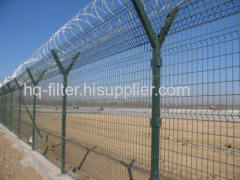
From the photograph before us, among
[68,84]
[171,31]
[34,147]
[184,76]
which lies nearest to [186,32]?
[171,31]

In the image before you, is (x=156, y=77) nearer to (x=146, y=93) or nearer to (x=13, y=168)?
(x=146, y=93)

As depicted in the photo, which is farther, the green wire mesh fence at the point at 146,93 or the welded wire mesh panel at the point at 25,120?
the welded wire mesh panel at the point at 25,120

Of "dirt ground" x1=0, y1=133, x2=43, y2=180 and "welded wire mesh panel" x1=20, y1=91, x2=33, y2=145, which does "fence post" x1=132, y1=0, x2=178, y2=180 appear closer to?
"dirt ground" x1=0, y1=133, x2=43, y2=180

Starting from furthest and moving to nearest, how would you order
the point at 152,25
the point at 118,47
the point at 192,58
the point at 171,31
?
the point at 118,47 < the point at 152,25 < the point at 171,31 < the point at 192,58

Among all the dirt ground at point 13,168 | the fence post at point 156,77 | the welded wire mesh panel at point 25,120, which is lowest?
the dirt ground at point 13,168

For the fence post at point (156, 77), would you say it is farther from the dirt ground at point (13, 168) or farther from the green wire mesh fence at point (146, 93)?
the dirt ground at point (13, 168)

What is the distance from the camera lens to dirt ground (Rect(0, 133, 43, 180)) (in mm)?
5625

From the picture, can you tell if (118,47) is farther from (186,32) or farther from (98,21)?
(186,32)

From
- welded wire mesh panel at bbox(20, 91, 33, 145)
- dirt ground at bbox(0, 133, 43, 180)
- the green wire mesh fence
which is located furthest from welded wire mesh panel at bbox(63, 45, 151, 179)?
welded wire mesh panel at bbox(20, 91, 33, 145)

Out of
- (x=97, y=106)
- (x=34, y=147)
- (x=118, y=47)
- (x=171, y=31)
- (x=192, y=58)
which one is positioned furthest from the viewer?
(x=34, y=147)

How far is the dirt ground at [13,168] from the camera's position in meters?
5.62

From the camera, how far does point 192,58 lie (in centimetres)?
217

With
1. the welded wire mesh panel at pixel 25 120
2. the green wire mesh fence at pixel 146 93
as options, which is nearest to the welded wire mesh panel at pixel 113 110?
the green wire mesh fence at pixel 146 93

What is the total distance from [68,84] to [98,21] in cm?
178
